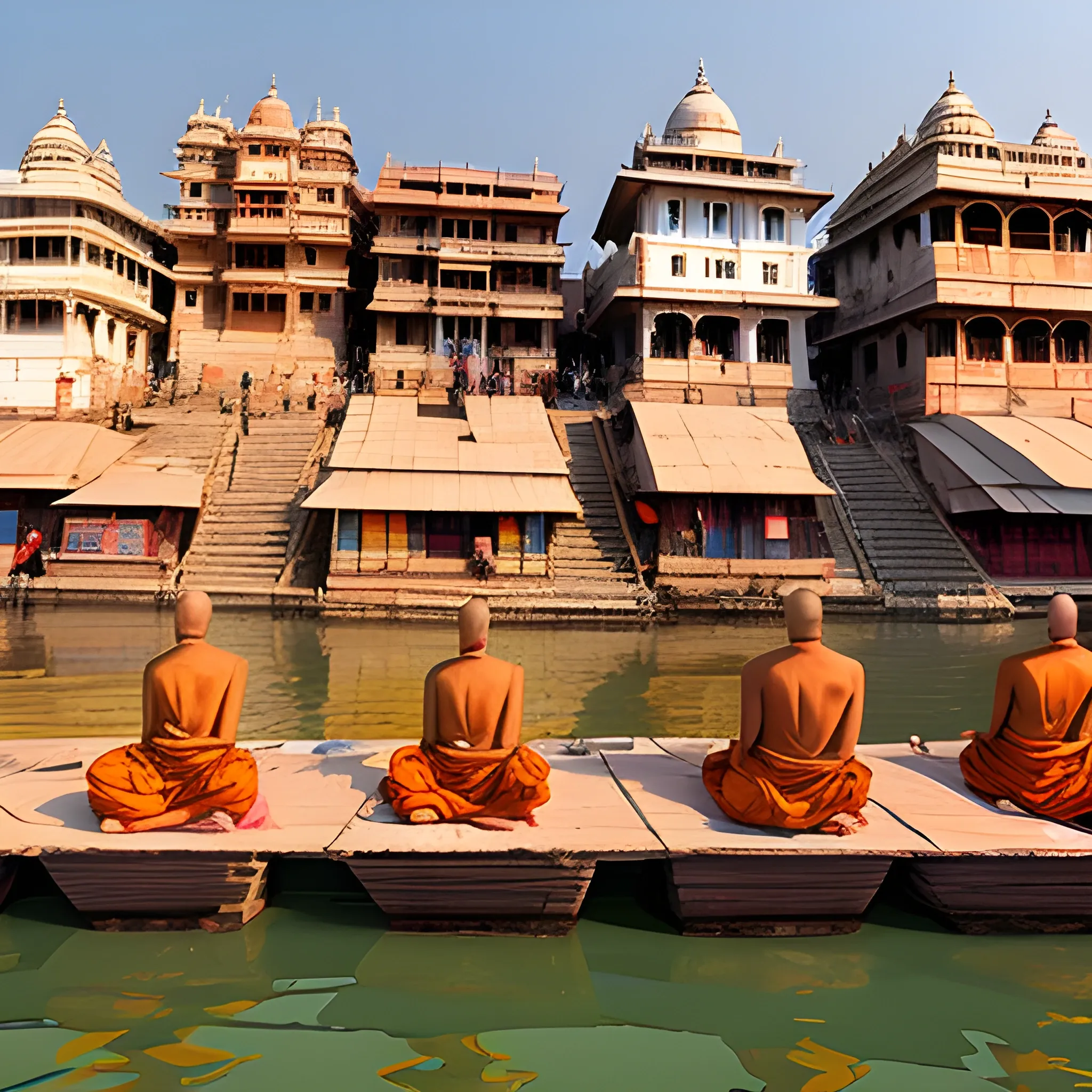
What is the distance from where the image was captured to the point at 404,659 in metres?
13.8

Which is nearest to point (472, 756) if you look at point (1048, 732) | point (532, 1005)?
point (532, 1005)

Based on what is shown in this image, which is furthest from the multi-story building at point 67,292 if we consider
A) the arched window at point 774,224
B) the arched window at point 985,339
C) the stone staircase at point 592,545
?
the arched window at point 985,339

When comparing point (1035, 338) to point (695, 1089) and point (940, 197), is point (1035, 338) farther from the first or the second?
point (695, 1089)

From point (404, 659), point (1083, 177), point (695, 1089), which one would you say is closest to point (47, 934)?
point (695, 1089)

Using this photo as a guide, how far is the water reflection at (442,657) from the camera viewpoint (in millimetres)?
9914

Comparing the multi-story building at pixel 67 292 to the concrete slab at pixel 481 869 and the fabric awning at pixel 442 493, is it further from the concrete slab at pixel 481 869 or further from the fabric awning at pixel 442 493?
the concrete slab at pixel 481 869

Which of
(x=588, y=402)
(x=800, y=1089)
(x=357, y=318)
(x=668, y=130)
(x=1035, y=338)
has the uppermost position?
(x=668, y=130)

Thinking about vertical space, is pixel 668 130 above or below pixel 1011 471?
above

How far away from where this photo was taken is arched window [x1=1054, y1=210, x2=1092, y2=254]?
28.4m

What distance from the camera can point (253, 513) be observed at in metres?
21.1

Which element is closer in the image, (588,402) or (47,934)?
(47,934)

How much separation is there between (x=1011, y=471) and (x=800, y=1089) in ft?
67.6

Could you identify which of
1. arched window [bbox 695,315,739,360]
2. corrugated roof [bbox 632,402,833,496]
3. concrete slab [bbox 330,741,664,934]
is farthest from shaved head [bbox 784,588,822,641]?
arched window [bbox 695,315,739,360]

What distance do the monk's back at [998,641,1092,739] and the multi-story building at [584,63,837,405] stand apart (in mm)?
23034
